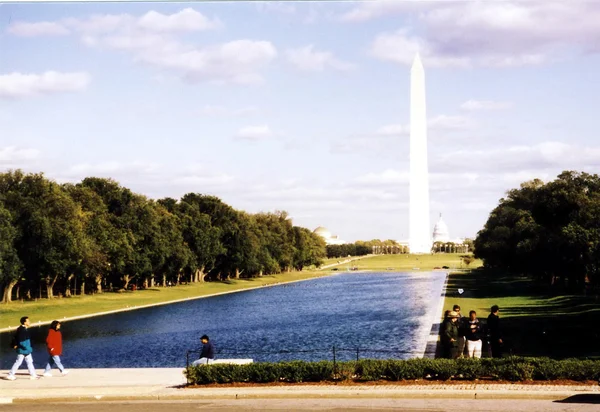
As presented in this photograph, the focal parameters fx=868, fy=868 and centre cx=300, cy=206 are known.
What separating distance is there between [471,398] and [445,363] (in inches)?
94.9

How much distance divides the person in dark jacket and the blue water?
6.03 feet

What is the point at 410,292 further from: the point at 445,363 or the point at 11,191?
the point at 445,363

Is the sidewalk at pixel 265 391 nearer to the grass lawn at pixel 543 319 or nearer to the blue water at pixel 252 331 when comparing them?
the blue water at pixel 252 331

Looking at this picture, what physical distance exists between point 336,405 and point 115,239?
79.3 meters

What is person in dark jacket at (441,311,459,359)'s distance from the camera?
1049 inches

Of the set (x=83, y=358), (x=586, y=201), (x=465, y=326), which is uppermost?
(x=586, y=201)

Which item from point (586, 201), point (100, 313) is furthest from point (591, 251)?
point (100, 313)

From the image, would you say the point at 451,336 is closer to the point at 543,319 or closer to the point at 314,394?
the point at 314,394

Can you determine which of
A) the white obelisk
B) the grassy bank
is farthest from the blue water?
the white obelisk

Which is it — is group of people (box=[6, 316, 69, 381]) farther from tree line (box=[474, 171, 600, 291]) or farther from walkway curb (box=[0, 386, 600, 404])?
tree line (box=[474, 171, 600, 291])

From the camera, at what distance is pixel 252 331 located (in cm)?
5903

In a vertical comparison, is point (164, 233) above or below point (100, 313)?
above

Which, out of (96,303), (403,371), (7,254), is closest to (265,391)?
(403,371)

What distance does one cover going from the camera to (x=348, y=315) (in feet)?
229
